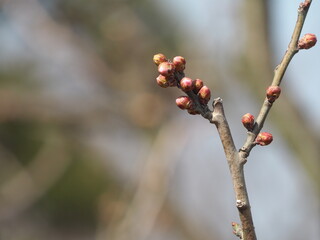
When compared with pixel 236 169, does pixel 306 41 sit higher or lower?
higher

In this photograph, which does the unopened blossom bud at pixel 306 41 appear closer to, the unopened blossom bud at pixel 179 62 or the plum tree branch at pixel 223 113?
the plum tree branch at pixel 223 113

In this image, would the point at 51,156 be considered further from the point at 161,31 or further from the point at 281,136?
the point at 281,136

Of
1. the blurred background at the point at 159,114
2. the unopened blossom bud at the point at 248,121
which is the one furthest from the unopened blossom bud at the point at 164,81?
the blurred background at the point at 159,114

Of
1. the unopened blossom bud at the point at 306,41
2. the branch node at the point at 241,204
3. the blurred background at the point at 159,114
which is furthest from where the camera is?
the blurred background at the point at 159,114

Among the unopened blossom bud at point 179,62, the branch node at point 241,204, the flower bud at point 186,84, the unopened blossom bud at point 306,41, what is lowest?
the branch node at point 241,204

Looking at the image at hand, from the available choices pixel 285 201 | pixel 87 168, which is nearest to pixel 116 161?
pixel 87 168

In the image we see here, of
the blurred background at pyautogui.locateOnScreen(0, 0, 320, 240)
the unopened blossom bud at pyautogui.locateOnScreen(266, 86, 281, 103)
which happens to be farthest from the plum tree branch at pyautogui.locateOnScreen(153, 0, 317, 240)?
the blurred background at pyautogui.locateOnScreen(0, 0, 320, 240)

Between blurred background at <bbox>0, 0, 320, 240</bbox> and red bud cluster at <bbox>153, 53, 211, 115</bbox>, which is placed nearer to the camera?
red bud cluster at <bbox>153, 53, 211, 115</bbox>

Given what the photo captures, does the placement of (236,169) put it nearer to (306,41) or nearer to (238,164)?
(238,164)

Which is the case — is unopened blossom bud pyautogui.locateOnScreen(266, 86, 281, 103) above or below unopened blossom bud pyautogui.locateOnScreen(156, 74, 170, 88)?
above

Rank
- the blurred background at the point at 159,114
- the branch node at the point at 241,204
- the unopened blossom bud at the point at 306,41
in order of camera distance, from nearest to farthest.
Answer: the branch node at the point at 241,204, the unopened blossom bud at the point at 306,41, the blurred background at the point at 159,114

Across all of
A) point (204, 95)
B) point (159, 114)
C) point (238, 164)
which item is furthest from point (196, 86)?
point (159, 114)

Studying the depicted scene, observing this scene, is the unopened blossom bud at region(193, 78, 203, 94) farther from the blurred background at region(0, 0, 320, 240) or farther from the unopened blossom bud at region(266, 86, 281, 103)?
the blurred background at region(0, 0, 320, 240)

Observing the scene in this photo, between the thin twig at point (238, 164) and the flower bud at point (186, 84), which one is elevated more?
the flower bud at point (186, 84)
